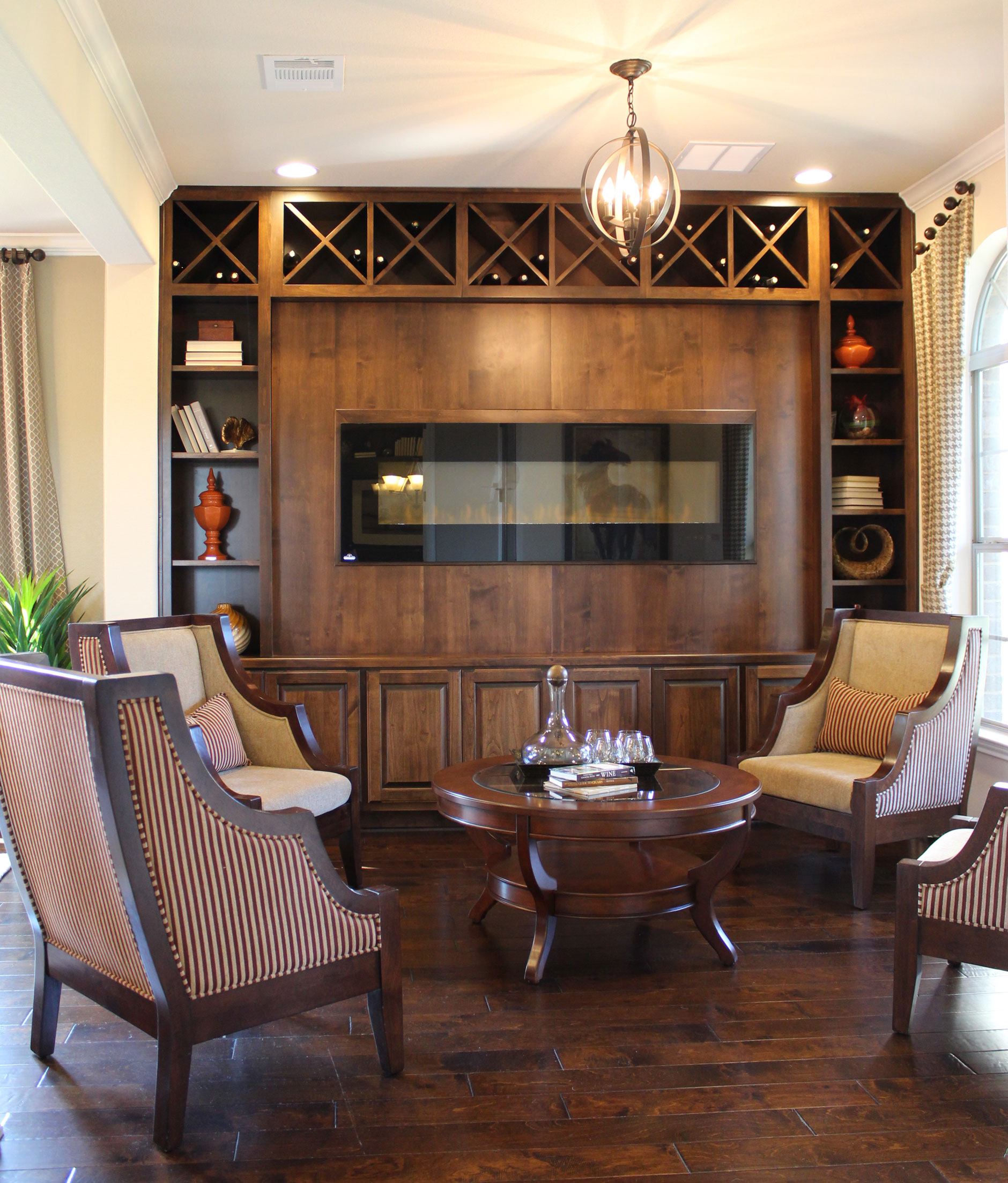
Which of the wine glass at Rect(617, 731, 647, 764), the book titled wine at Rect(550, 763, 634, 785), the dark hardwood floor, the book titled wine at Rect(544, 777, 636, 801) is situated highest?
the wine glass at Rect(617, 731, 647, 764)

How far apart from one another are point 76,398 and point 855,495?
3.86m

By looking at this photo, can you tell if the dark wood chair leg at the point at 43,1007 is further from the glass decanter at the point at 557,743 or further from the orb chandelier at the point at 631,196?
the orb chandelier at the point at 631,196

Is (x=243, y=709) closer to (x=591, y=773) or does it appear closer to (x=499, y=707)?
(x=499, y=707)

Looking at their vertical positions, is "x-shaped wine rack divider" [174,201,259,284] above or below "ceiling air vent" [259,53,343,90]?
below

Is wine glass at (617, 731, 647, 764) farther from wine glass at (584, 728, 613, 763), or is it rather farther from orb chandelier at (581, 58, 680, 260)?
orb chandelier at (581, 58, 680, 260)

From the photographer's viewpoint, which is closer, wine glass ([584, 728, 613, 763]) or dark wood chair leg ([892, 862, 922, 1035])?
dark wood chair leg ([892, 862, 922, 1035])

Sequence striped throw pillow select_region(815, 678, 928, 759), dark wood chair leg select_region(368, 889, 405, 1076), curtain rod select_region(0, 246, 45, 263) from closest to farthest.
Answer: dark wood chair leg select_region(368, 889, 405, 1076)
striped throw pillow select_region(815, 678, 928, 759)
curtain rod select_region(0, 246, 45, 263)

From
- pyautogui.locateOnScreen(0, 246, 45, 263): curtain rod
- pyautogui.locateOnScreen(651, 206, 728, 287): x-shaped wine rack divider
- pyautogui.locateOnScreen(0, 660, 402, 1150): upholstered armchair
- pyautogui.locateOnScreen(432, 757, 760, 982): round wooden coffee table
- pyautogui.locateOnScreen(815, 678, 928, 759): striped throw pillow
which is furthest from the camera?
pyautogui.locateOnScreen(0, 246, 45, 263): curtain rod

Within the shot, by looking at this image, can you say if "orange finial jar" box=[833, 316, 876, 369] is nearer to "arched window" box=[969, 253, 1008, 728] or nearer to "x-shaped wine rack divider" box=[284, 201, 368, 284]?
"arched window" box=[969, 253, 1008, 728]

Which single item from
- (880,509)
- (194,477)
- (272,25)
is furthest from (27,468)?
(880,509)

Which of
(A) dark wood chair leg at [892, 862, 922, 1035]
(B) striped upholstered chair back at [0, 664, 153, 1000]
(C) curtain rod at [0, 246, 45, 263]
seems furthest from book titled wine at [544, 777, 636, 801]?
(C) curtain rod at [0, 246, 45, 263]

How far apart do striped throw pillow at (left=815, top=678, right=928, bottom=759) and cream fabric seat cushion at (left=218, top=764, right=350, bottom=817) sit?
1958mm

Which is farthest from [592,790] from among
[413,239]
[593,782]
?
[413,239]

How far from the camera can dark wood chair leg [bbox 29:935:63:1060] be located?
7.52 ft
